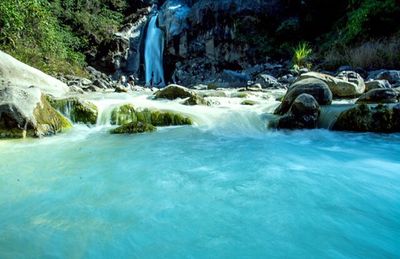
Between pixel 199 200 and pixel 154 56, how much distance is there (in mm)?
20302

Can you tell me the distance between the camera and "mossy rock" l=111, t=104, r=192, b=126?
673cm

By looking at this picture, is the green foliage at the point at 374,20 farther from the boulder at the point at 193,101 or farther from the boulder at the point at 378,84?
the boulder at the point at 193,101

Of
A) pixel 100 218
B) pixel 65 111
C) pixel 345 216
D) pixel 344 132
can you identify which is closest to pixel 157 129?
pixel 65 111

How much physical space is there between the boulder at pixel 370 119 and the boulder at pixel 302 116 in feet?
1.38

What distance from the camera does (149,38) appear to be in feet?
75.1

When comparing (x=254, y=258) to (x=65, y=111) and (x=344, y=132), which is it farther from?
(x=65, y=111)

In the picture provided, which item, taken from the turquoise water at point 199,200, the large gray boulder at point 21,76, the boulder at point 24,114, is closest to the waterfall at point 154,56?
the large gray boulder at point 21,76

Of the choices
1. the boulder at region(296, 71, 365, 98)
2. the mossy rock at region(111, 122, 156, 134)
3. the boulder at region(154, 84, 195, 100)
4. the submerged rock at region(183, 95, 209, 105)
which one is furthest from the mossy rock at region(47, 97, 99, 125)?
A: the boulder at region(296, 71, 365, 98)

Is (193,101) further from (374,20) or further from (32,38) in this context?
(32,38)

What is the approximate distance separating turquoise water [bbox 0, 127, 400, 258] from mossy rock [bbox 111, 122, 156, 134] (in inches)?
33.5

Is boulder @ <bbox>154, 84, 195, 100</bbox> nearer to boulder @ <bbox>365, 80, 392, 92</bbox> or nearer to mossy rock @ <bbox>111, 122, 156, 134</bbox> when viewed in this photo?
mossy rock @ <bbox>111, 122, 156, 134</bbox>

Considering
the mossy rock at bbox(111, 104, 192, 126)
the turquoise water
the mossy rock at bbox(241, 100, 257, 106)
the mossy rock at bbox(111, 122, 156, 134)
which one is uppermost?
the mossy rock at bbox(241, 100, 257, 106)

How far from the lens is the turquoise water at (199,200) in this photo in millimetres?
2152

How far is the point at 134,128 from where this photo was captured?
605 cm
